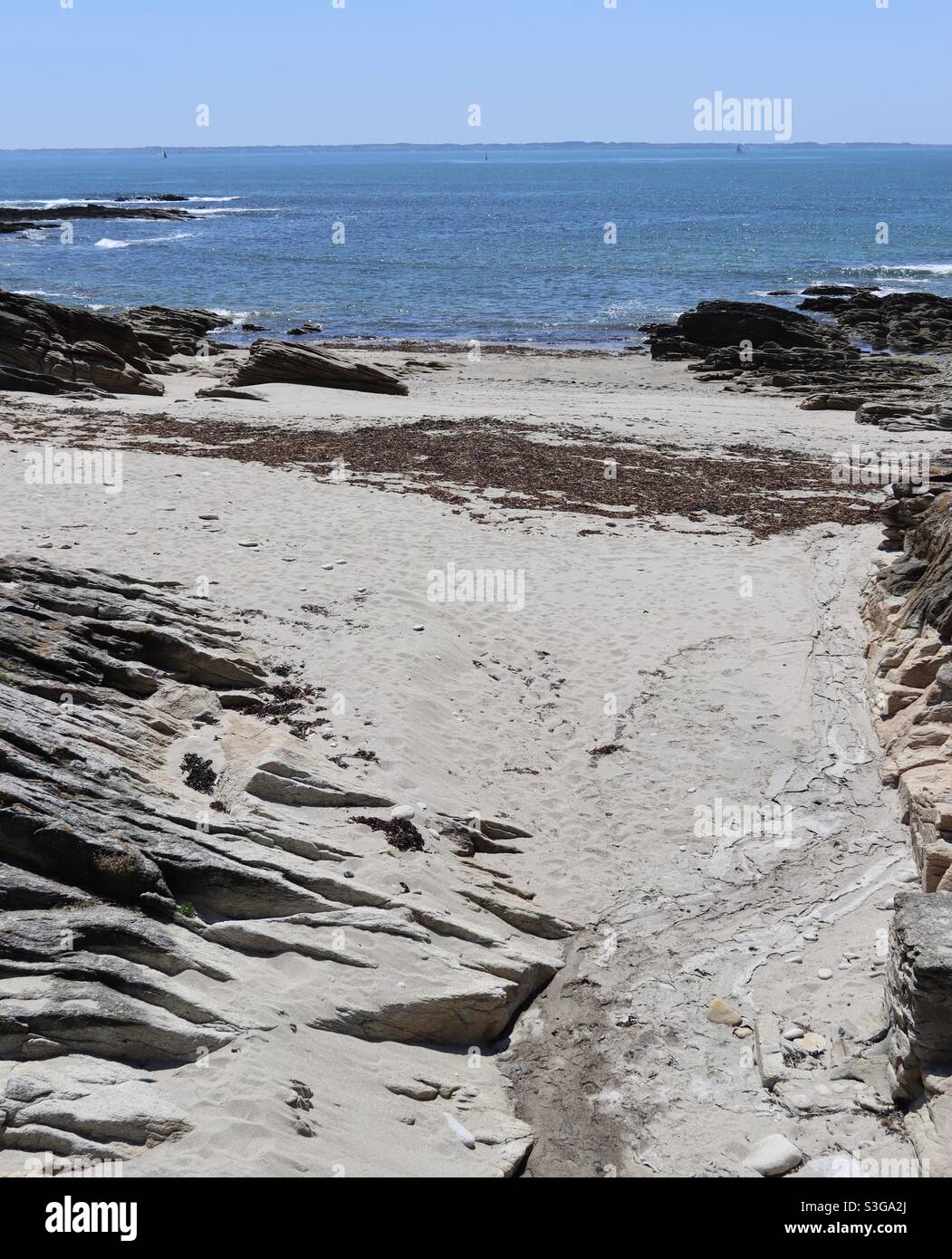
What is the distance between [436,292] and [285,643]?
49.6 m

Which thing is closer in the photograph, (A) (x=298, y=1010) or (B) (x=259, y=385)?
(A) (x=298, y=1010)

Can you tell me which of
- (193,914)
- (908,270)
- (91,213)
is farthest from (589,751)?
(91,213)

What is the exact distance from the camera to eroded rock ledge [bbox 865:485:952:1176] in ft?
20.9

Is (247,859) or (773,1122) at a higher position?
(247,859)

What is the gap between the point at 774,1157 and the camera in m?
6.39

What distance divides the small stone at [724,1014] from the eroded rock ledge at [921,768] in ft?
3.54

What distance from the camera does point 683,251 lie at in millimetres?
79000

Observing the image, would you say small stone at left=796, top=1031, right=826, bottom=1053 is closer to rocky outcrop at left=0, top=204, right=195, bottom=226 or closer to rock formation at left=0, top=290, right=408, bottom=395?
rock formation at left=0, top=290, right=408, bottom=395

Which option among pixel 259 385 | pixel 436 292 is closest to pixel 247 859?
pixel 259 385

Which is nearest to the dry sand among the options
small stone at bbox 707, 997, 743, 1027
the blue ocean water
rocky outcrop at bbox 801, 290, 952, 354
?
small stone at bbox 707, 997, 743, 1027

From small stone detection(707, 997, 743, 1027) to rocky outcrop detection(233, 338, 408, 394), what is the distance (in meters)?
25.6

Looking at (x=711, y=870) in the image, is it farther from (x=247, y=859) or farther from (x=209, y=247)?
(x=209, y=247)

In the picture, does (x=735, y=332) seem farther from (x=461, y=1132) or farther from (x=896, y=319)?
(x=461, y=1132)
